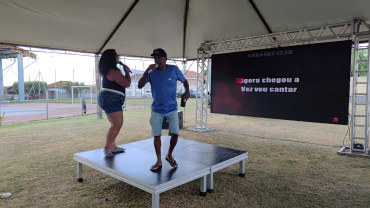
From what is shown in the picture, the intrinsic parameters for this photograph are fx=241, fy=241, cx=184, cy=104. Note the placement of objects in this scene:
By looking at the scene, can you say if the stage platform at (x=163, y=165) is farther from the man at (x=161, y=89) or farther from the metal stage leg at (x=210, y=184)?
the man at (x=161, y=89)

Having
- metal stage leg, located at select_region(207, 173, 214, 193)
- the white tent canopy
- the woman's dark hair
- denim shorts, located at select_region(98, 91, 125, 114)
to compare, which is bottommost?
metal stage leg, located at select_region(207, 173, 214, 193)

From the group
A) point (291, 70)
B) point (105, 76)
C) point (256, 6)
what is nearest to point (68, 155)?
point (105, 76)

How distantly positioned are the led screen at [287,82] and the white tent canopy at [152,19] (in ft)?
2.26

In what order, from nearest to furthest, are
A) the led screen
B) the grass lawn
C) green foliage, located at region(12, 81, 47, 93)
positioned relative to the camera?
the grass lawn
the led screen
green foliage, located at region(12, 81, 47, 93)

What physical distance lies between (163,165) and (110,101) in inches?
46.1

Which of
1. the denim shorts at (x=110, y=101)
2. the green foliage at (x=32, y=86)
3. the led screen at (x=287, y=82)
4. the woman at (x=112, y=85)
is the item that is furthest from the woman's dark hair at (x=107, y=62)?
the green foliage at (x=32, y=86)

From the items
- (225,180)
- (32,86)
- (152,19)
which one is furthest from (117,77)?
(32,86)

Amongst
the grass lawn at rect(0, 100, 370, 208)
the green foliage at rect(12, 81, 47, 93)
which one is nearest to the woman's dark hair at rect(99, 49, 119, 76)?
the grass lawn at rect(0, 100, 370, 208)

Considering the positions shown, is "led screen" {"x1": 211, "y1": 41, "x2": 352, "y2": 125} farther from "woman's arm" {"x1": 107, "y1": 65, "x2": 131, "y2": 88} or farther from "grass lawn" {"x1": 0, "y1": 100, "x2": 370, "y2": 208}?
"woman's arm" {"x1": 107, "y1": 65, "x2": 131, "y2": 88}

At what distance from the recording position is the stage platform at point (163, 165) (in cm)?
277

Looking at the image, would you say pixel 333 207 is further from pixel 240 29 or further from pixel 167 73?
pixel 240 29

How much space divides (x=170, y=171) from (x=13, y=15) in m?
4.77

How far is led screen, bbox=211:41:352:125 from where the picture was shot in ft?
18.6

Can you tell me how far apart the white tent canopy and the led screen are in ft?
2.26
